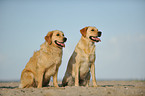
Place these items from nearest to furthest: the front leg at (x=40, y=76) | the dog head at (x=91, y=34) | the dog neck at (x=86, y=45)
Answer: the front leg at (x=40, y=76) → the dog neck at (x=86, y=45) → the dog head at (x=91, y=34)

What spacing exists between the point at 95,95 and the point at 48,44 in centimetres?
325

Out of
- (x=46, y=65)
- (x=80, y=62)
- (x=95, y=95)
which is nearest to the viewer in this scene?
(x=95, y=95)

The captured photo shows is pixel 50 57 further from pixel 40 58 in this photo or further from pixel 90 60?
pixel 90 60

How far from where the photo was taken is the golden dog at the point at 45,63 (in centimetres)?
780

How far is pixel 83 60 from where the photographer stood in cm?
823

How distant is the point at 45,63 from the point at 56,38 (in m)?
1.12

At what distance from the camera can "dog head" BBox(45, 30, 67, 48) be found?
798 cm

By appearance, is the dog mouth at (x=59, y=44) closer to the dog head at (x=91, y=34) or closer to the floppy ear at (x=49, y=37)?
the floppy ear at (x=49, y=37)

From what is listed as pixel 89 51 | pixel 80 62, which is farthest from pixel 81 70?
pixel 89 51

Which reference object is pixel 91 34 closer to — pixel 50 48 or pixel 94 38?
pixel 94 38

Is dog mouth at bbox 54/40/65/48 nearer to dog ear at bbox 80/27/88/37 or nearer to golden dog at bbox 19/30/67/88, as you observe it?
golden dog at bbox 19/30/67/88

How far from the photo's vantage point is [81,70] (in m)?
8.30

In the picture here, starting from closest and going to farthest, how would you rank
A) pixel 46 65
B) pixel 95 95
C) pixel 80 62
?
pixel 95 95
pixel 46 65
pixel 80 62

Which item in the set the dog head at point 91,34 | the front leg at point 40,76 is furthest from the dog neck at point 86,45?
the front leg at point 40,76
